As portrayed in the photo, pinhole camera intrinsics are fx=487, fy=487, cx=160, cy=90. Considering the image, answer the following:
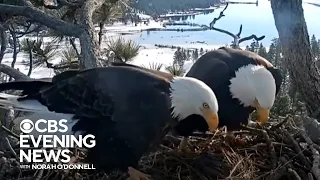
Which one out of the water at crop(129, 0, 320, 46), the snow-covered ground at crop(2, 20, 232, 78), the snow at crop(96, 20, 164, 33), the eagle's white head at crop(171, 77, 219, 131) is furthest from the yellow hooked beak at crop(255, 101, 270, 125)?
the water at crop(129, 0, 320, 46)

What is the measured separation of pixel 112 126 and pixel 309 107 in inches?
51.5

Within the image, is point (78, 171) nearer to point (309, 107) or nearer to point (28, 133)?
point (28, 133)

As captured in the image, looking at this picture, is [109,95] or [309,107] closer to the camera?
[109,95]

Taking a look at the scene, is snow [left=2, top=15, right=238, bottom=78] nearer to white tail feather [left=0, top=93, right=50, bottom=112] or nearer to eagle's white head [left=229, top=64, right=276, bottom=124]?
eagle's white head [left=229, top=64, right=276, bottom=124]

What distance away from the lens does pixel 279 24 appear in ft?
8.43

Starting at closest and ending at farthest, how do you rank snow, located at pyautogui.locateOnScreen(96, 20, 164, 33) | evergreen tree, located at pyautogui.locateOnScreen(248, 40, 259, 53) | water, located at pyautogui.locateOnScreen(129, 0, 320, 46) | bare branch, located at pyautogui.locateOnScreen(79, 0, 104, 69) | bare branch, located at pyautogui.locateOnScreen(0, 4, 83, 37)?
1. bare branch, located at pyautogui.locateOnScreen(79, 0, 104, 69)
2. bare branch, located at pyautogui.locateOnScreen(0, 4, 83, 37)
3. evergreen tree, located at pyautogui.locateOnScreen(248, 40, 259, 53)
4. snow, located at pyautogui.locateOnScreen(96, 20, 164, 33)
5. water, located at pyautogui.locateOnScreen(129, 0, 320, 46)

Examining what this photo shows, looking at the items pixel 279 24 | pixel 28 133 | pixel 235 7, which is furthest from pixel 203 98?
pixel 235 7

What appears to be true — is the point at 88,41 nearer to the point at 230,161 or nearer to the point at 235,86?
the point at 235,86

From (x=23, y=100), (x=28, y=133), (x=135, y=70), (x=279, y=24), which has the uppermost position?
(x=279, y=24)

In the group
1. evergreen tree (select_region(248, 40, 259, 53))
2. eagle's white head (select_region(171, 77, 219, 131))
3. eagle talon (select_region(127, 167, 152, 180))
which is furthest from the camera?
evergreen tree (select_region(248, 40, 259, 53))

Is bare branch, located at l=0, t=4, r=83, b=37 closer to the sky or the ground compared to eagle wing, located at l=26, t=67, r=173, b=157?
closer to the sky

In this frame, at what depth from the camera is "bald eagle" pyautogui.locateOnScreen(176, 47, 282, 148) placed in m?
1.97

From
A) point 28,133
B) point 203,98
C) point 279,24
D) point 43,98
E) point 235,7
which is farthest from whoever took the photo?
point 235,7

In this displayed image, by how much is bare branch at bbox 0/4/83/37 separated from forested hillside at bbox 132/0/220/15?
1406 mm
